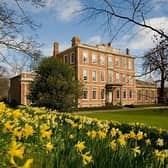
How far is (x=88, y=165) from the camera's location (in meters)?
2.61

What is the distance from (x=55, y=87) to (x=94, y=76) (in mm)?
32505

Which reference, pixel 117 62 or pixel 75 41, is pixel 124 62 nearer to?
pixel 117 62

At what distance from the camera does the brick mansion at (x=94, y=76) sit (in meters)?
58.2

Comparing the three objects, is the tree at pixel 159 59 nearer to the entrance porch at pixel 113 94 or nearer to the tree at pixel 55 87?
the tree at pixel 55 87

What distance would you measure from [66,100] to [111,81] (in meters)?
36.3

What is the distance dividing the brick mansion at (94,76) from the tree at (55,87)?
81.5 feet

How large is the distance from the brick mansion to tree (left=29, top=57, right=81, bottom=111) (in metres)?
24.8

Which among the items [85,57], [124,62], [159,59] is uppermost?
[124,62]

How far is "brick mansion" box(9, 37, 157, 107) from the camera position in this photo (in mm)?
58156

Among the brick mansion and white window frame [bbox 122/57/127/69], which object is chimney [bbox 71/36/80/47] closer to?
the brick mansion

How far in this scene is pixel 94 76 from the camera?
61219 mm

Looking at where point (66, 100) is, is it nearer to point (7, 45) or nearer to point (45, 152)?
point (7, 45)

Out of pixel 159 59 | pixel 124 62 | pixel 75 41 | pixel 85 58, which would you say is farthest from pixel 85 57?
pixel 159 59

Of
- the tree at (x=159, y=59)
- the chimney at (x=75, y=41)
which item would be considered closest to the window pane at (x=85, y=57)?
the chimney at (x=75, y=41)
